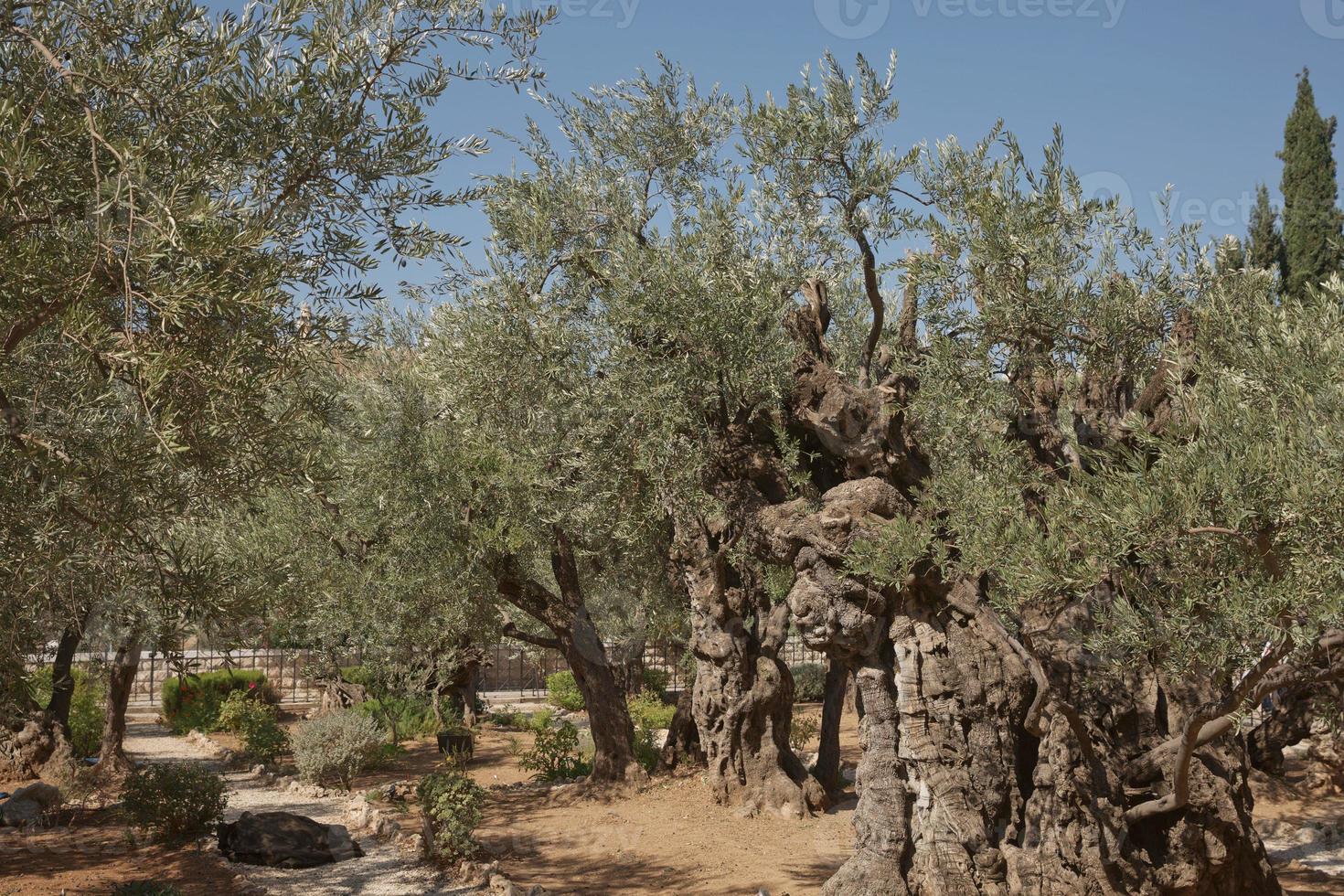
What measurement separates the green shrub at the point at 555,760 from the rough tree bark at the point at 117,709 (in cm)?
688

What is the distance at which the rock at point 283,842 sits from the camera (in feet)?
40.3

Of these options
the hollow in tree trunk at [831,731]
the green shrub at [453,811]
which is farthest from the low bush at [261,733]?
the hollow in tree trunk at [831,731]

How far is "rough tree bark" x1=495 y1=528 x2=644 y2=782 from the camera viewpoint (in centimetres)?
1616

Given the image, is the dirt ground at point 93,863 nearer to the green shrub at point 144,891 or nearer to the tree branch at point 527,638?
the green shrub at point 144,891

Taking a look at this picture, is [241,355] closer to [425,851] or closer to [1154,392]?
[1154,392]

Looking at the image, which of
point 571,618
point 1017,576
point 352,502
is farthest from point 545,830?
point 1017,576

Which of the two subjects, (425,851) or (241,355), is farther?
(425,851)

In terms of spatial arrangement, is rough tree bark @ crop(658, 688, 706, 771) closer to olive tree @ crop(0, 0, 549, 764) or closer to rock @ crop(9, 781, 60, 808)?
rock @ crop(9, 781, 60, 808)

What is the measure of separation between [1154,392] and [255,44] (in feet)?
23.6

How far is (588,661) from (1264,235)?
21.5 m

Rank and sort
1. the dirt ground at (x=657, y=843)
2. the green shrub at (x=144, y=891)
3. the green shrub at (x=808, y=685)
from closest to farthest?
the green shrub at (x=144, y=891) → the dirt ground at (x=657, y=843) → the green shrub at (x=808, y=685)

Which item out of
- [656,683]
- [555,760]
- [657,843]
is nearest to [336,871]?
[657,843]

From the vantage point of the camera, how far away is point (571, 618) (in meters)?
16.2

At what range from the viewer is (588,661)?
54.1 feet
